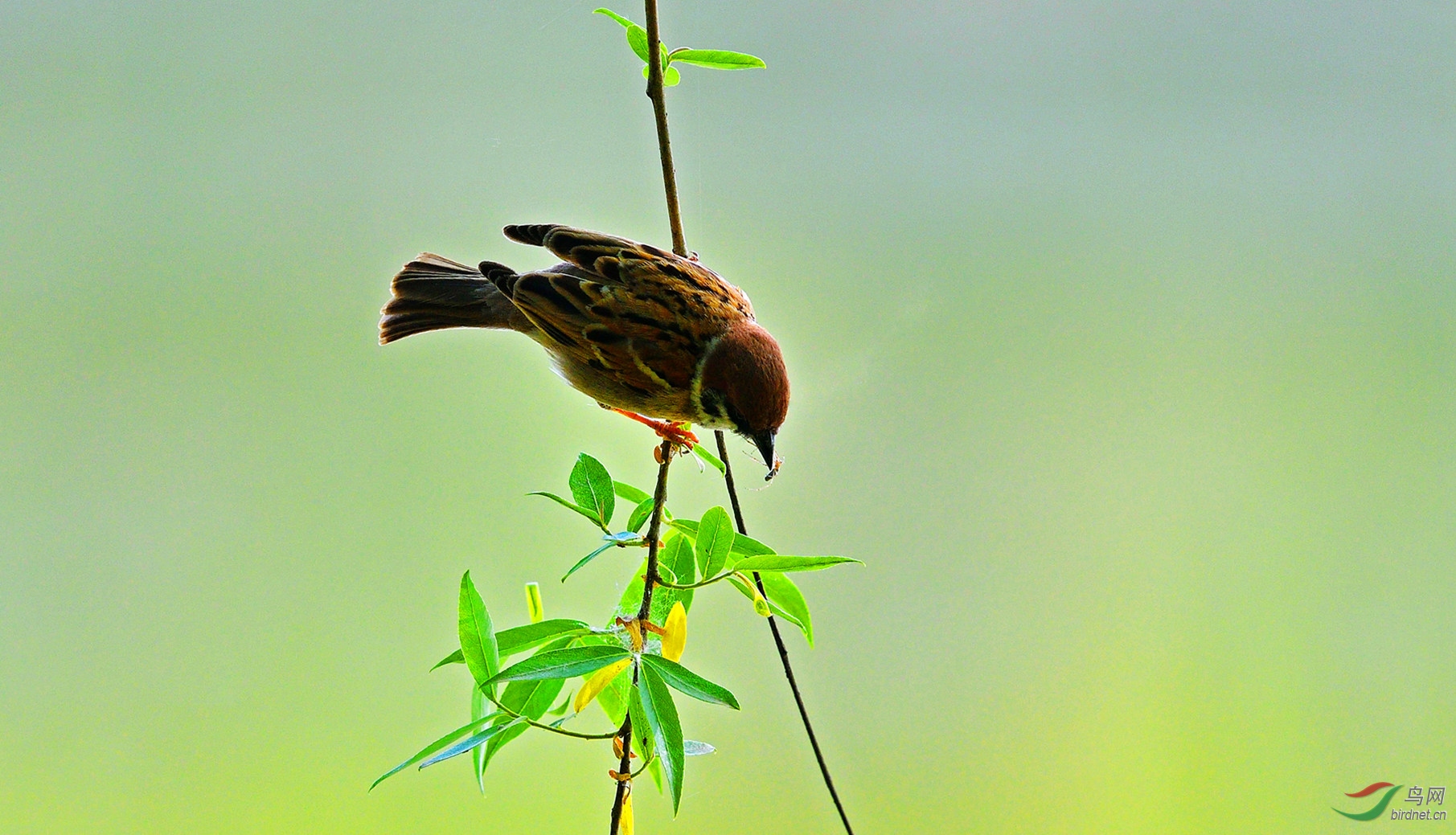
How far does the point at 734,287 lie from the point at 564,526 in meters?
0.71

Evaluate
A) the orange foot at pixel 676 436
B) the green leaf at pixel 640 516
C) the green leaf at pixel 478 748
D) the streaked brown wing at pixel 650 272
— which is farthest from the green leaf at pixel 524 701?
the streaked brown wing at pixel 650 272

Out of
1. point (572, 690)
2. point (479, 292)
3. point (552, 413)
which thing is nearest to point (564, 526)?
point (552, 413)

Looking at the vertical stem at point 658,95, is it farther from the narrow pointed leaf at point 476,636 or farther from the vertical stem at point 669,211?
the narrow pointed leaf at point 476,636

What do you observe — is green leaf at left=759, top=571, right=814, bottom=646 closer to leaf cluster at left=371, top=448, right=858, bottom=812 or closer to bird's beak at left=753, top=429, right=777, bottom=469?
leaf cluster at left=371, top=448, right=858, bottom=812

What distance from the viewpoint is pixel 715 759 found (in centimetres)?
151

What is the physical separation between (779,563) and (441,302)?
494 mm

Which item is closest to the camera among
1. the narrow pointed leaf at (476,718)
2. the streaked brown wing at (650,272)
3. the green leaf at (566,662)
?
the green leaf at (566,662)

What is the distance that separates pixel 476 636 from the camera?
2.07ft

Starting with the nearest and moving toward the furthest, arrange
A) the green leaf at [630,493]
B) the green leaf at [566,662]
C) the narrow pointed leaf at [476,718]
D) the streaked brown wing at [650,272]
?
the green leaf at [566,662] < the narrow pointed leaf at [476,718] < the green leaf at [630,493] < the streaked brown wing at [650,272]

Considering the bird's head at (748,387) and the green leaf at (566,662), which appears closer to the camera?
the green leaf at (566,662)

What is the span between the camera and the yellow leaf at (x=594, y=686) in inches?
23.9

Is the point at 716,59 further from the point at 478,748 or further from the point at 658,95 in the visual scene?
the point at 478,748

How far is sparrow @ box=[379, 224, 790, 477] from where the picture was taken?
823 mm

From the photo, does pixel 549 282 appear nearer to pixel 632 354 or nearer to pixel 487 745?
pixel 632 354
